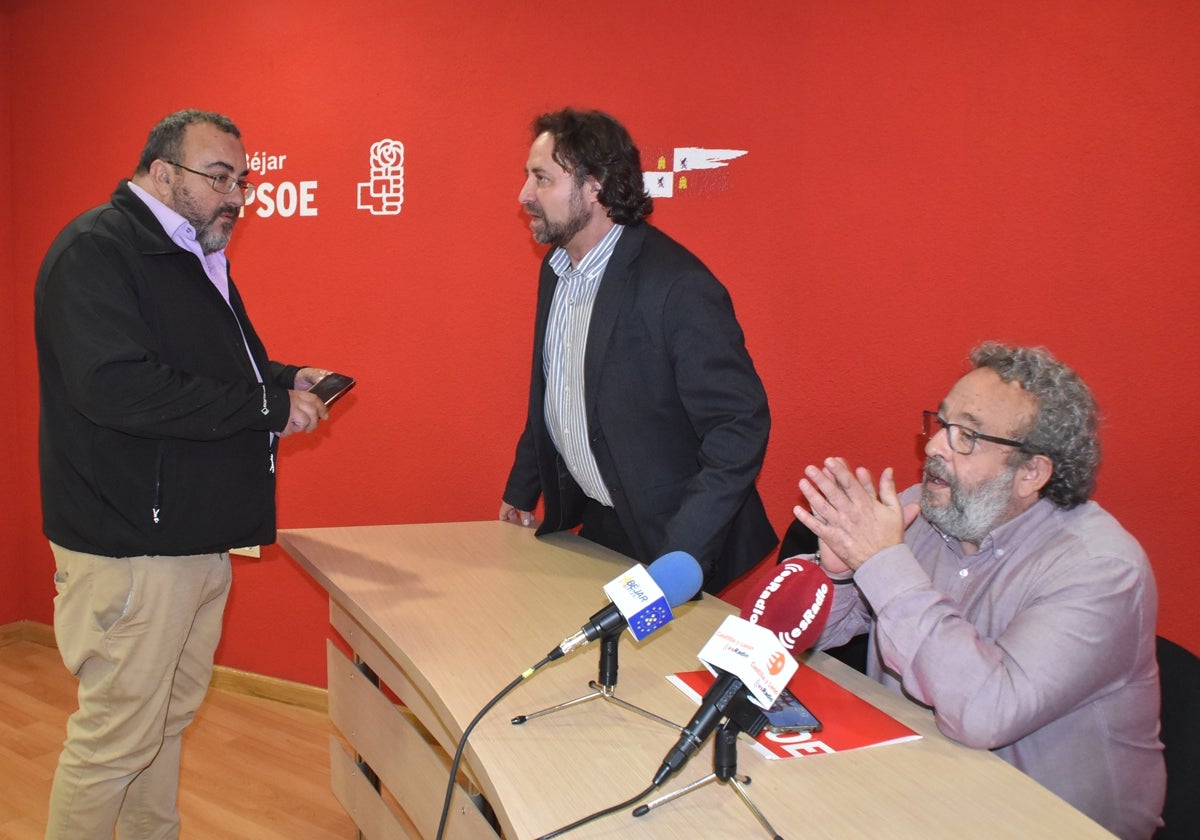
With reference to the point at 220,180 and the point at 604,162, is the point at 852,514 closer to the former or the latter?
the point at 604,162

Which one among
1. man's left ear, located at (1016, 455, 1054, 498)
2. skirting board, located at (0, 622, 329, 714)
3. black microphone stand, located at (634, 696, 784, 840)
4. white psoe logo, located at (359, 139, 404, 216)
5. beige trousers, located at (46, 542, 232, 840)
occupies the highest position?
white psoe logo, located at (359, 139, 404, 216)

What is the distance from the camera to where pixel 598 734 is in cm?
138

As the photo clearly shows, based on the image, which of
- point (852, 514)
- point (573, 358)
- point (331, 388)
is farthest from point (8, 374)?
point (852, 514)

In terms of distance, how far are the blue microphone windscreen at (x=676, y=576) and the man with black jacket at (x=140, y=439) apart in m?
1.15

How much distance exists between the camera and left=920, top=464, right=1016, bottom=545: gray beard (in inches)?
63.1

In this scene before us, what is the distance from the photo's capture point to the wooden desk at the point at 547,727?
117cm

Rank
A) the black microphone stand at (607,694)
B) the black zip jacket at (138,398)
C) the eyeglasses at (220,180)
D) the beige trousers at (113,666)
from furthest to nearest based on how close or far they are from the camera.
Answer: the eyeglasses at (220,180), the beige trousers at (113,666), the black zip jacket at (138,398), the black microphone stand at (607,694)

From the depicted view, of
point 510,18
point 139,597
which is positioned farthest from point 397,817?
point 510,18

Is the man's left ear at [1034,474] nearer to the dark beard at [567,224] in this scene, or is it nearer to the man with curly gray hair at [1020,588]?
the man with curly gray hair at [1020,588]

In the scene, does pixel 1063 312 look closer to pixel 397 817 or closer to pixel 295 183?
pixel 397 817

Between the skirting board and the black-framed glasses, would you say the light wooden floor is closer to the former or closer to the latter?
the skirting board

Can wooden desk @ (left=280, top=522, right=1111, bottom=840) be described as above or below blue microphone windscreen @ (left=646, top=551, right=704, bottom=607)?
below

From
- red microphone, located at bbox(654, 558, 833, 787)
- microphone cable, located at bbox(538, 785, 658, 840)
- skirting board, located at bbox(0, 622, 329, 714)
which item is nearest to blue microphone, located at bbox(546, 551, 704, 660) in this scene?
red microphone, located at bbox(654, 558, 833, 787)

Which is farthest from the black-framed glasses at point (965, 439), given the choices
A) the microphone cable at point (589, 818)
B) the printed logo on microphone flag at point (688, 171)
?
the printed logo on microphone flag at point (688, 171)
